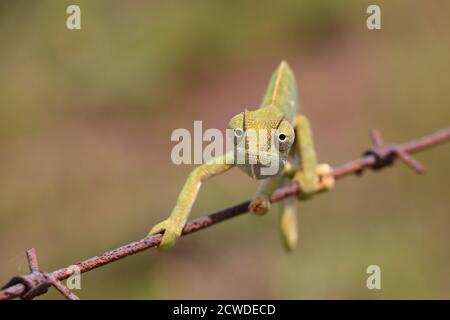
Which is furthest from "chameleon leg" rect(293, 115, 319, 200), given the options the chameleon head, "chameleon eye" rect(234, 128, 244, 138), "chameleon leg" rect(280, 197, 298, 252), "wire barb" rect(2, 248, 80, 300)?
"wire barb" rect(2, 248, 80, 300)

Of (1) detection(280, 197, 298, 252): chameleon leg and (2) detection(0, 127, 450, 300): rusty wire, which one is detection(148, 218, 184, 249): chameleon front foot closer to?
(2) detection(0, 127, 450, 300): rusty wire

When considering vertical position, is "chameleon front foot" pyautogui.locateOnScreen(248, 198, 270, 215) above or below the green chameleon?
below

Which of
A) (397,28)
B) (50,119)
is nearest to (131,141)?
(50,119)

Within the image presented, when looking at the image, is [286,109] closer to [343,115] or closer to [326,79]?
[343,115]

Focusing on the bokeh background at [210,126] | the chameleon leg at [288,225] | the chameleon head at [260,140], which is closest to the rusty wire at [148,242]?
the chameleon head at [260,140]

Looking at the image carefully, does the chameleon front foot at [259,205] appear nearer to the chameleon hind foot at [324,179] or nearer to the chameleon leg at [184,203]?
the chameleon leg at [184,203]

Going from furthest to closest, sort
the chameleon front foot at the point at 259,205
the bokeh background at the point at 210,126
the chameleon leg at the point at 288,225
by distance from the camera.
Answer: the bokeh background at the point at 210,126
the chameleon leg at the point at 288,225
the chameleon front foot at the point at 259,205
